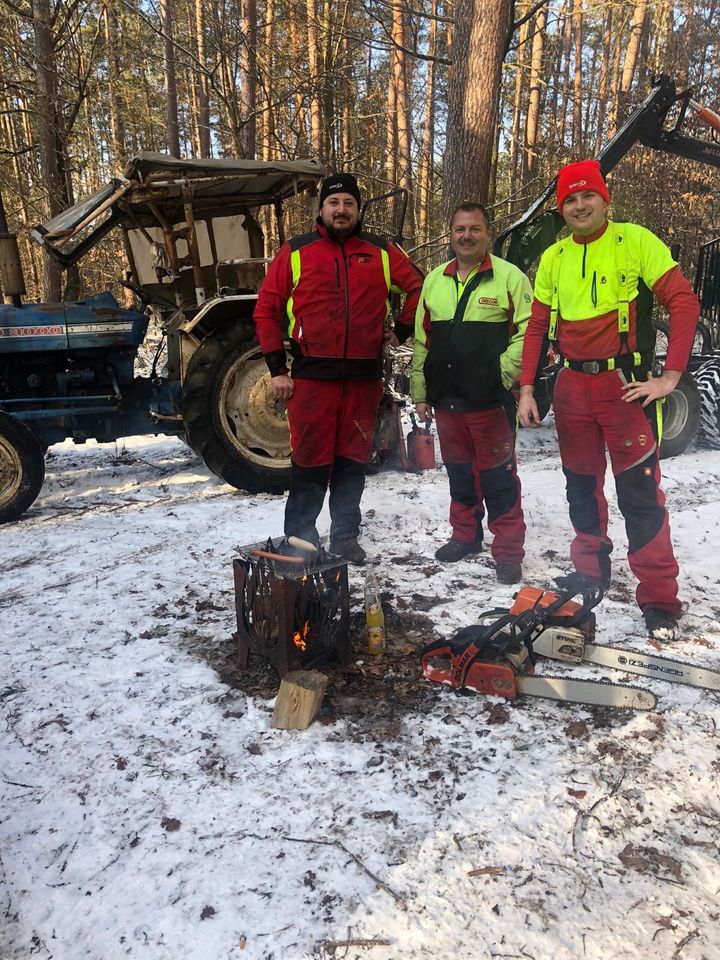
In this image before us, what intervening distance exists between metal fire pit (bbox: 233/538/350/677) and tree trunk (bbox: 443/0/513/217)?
4998mm

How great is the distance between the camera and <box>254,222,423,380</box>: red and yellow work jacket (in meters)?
3.50

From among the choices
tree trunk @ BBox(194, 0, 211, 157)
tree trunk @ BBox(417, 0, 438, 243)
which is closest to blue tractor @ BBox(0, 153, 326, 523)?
tree trunk @ BBox(194, 0, 211, 157)

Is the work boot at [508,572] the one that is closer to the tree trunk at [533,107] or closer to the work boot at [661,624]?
the work boot at [661,624]

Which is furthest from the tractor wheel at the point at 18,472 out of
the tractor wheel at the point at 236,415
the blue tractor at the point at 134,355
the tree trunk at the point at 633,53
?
the tree trunk at the point at 633,53

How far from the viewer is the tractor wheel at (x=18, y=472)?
4.65 m

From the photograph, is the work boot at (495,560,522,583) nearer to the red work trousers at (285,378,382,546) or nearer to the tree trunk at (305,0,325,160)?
the red work trousers at (285,378,382,546)

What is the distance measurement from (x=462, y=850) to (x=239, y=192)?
5.45 m

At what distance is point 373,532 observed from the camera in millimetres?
4379

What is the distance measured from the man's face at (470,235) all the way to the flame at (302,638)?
2.07 metres

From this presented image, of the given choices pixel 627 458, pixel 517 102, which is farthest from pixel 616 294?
pixel 517 102

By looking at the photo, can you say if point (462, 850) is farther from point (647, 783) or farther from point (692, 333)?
point (692, 333)

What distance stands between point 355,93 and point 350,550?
609 inches

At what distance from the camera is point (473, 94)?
6.32 meters

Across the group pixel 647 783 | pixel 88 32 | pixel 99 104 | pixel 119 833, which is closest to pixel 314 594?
pixel 119 833
